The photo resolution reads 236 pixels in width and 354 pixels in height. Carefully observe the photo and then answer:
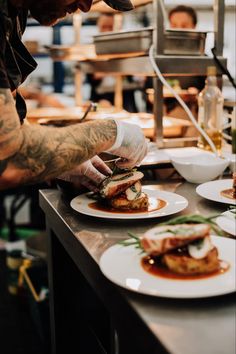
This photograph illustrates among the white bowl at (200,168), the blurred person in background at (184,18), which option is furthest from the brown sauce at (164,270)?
the blurred person in background at (184,18)

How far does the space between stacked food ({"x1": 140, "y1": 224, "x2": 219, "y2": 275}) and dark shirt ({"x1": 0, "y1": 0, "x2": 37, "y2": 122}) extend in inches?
22.4

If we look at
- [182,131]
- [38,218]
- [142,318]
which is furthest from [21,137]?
[38,218]

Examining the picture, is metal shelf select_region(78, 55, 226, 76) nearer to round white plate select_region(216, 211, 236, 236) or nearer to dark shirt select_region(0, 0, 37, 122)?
dark shirt select_region(0, 0, 37, 122)

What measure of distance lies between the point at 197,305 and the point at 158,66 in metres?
1.57

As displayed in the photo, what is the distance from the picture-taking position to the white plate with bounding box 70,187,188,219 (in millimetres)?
1453

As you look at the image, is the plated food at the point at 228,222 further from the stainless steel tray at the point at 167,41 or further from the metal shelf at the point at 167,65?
the stainless steel tray at the point at 167,41

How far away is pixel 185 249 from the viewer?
106 cm

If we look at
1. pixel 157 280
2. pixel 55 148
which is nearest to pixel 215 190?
pixel 55 148

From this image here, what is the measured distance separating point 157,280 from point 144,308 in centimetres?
7

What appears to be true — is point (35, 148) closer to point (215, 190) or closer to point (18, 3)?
point (18, 3)

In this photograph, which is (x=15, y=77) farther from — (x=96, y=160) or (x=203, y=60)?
(x=203, y=60)

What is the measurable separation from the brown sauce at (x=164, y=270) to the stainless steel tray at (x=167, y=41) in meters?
1.51

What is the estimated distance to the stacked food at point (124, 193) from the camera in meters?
1.53

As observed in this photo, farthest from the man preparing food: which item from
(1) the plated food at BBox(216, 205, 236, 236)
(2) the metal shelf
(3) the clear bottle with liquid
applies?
(3) the clear bottle with liquid
